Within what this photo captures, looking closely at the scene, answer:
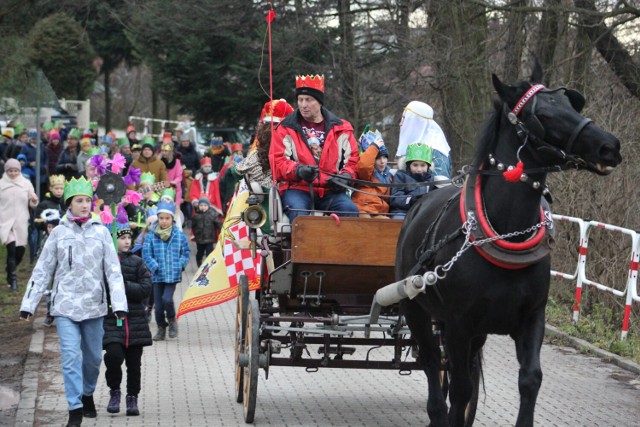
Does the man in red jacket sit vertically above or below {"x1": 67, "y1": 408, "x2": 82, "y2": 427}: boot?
above

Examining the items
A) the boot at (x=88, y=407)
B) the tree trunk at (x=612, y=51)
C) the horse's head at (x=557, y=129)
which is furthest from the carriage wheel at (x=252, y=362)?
the tree trunk at (x=612, y=51)

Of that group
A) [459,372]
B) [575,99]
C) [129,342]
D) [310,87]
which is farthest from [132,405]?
[575,99]

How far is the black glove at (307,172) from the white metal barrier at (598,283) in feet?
14.8

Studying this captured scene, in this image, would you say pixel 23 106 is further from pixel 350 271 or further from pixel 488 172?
pixel 488 172

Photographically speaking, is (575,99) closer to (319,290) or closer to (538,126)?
(538,126)

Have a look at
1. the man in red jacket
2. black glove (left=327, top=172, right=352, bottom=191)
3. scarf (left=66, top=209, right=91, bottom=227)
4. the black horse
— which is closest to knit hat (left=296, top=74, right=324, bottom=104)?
the man in red jacket

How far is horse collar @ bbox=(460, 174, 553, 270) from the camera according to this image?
22.2ft

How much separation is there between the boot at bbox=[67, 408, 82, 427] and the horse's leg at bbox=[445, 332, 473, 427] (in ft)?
8.39

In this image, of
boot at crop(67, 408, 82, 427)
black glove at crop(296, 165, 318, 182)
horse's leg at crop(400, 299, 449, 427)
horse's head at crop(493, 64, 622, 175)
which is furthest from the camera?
black glove at crop(296, 165, 318, 182)

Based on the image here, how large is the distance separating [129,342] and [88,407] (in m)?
0.56

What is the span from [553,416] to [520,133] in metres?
3.30

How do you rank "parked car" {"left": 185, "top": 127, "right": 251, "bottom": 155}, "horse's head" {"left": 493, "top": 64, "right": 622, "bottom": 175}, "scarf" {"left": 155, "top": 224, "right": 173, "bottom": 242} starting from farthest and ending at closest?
"parked car" {"left": 185, "top": 127, "right": 251, "bottom": 155} → "scarf" {"left": 155, "top": 224, "right": 173, "bottom": 242} → "horse's head" {"left": 493, "top": 64, "right": 622, "bottom": 175}

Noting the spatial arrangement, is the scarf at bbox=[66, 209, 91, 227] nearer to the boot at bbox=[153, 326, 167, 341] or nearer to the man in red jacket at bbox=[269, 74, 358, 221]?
the man in red jacket at bbox=[269, 74, 358, 221]

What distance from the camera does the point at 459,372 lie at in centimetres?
733
